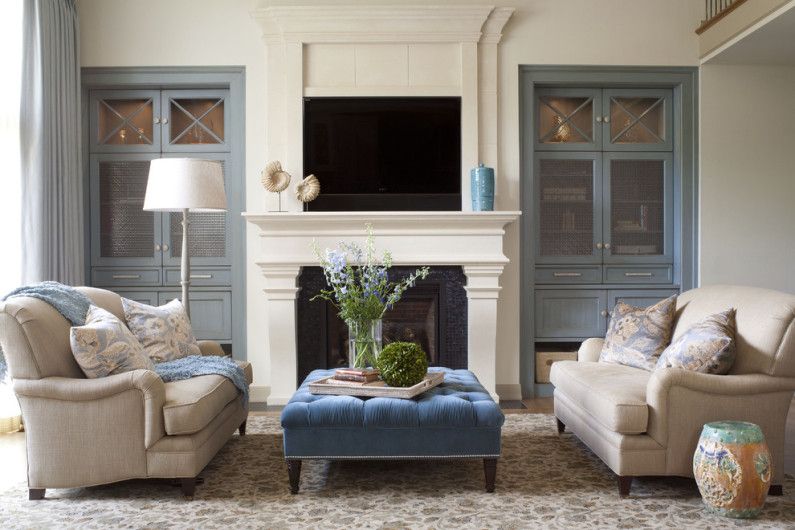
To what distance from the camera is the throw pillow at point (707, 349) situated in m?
3.10

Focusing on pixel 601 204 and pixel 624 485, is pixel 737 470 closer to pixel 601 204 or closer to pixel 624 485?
pixel 624 485

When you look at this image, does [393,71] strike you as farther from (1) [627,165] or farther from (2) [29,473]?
(2) [29,473]

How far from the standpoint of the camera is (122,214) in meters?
5.40

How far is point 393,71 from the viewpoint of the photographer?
5207 millimetres

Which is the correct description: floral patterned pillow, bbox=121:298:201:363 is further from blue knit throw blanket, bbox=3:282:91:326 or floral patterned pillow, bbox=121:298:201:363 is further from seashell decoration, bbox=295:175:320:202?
seashell decoration, bbox=295:175:320:202

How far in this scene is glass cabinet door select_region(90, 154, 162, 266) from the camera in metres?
5.37

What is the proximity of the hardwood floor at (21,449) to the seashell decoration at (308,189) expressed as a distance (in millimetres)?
1436

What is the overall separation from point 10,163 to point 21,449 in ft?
5.43

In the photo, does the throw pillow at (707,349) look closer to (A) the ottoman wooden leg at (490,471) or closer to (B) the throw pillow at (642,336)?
(B) the throw pillow at (642,336)

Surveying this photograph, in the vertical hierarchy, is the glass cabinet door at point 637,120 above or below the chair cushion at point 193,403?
above

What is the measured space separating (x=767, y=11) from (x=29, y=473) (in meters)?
4.53

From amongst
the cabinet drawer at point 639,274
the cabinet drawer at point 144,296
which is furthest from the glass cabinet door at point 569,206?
the cabinet drawer at point 144,296

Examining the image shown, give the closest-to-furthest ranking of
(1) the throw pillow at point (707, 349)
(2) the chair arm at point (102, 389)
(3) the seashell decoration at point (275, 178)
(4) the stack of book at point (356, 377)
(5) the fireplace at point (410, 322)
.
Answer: (2) the chair arm at point (102, 389), (1) the throw pillow at point (707, 349), (4) the stack of book at point (356, 377), (3) the seashell decoration at point (275, 178), (5) the fireplace at point (410, 322)

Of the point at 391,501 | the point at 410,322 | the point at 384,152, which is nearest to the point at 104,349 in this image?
the point at 391,501
